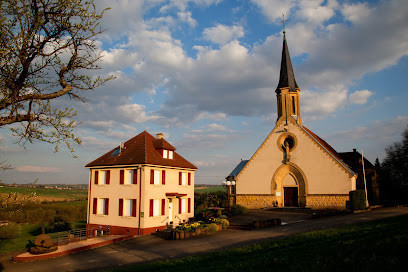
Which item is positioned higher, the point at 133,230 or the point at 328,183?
the point at 328,183

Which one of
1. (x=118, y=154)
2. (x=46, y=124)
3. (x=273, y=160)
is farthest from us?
(x=273, y=160)

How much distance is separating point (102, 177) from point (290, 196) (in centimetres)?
2211

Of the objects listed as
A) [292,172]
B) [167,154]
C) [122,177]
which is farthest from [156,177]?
[292,172]

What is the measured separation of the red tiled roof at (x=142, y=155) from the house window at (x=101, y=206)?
347cm

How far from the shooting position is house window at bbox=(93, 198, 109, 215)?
27.5m

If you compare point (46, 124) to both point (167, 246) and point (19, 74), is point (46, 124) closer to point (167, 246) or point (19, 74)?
point (19, 74)

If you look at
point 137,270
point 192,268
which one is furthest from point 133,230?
point 192,268

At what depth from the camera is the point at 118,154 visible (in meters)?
29.0

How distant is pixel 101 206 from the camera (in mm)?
27906

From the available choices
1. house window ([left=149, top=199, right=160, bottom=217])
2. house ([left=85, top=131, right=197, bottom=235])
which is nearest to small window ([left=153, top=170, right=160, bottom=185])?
house ([left=85, top=131, right=197, bottom=235])

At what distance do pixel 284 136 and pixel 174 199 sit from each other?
16326 mm

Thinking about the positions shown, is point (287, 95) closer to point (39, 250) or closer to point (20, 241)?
point (39, 250)

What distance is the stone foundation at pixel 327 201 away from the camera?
31.9 m

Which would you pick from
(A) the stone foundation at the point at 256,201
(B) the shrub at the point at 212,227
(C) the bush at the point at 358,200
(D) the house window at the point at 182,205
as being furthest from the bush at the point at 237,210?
(C) the bush at the point at 358,200
